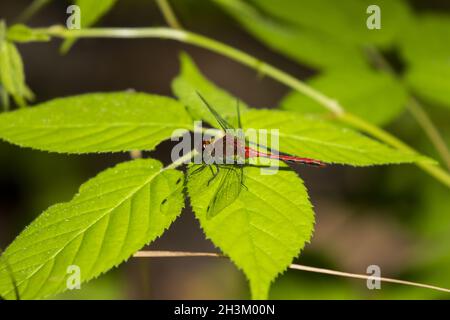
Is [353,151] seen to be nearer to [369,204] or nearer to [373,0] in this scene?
[373,0]

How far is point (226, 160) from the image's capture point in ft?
2.77

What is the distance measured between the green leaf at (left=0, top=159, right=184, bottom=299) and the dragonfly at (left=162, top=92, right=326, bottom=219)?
0.10 feet

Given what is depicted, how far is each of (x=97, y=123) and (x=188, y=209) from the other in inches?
89.2

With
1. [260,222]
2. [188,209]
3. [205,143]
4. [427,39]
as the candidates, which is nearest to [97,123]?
[205,143]

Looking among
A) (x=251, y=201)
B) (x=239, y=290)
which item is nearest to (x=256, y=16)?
(x=251, y=201)

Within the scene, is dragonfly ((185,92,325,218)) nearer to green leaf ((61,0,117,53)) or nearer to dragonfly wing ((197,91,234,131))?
dragonfly wing ((197,91,234,131))

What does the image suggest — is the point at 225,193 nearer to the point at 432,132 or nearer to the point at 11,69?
the point at 11,69

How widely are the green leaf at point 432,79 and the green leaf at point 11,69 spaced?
95 centimetres

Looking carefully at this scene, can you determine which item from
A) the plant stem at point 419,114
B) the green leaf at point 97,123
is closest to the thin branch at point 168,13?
the green leaf at point 97,123

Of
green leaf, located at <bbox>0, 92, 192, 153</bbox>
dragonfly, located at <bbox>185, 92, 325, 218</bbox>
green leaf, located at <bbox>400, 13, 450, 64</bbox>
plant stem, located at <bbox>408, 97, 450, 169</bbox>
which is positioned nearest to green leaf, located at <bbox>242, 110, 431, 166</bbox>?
dragonfly, located at <bbox>185, 92, 325, 218</bbox>

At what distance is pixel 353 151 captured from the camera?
852 mm

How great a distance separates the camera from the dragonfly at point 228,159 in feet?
2.44

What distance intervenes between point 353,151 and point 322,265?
1588mm

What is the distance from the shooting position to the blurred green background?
226 cm
